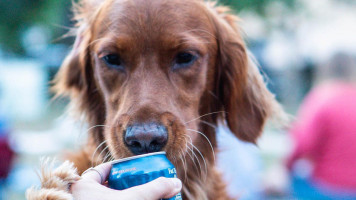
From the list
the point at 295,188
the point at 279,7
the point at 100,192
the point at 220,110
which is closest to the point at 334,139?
the point at 295,188

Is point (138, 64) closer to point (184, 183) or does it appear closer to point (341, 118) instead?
point (184, 183)

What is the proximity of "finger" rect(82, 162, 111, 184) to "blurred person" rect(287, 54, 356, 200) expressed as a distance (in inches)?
136

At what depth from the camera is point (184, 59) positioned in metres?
2.46

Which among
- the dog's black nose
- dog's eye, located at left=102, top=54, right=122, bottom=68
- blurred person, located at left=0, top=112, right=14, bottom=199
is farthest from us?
blurred person, located at left=0, top=112, right=14, bottom=199

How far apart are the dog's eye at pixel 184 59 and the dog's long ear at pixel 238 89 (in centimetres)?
36

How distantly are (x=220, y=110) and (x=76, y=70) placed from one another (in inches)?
42.1

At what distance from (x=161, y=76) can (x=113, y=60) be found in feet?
1.08

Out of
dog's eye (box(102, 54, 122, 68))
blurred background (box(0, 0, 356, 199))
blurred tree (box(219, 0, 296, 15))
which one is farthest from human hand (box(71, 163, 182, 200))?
blurred tree (box(219, 0, 296, 15))

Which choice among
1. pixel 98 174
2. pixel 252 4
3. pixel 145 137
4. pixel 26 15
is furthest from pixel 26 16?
pixel 98 174

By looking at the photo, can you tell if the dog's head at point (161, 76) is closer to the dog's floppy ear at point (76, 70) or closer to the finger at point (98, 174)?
the dog's floppy ear at point (76, 70)

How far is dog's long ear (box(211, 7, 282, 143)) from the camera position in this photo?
9.18 ft

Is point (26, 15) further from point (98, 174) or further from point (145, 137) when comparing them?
point (98, 174)

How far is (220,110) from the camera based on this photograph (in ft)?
9.39

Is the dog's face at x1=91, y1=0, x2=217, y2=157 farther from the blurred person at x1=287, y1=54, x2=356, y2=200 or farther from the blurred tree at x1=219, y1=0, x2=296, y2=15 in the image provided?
the blurred tree at x1=219, y1=0, x2=296, y2=15
